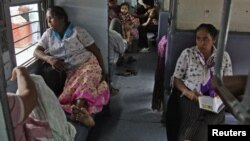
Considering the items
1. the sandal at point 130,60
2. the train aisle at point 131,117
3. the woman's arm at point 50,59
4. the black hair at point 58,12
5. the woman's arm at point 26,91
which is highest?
the black hair at point 58,12

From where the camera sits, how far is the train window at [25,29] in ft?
7.15

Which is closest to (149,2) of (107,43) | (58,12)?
(107,43)

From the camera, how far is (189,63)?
87.4 inches

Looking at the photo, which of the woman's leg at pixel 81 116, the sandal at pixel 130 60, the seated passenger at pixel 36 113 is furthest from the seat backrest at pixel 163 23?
the seated passenger at pixel 36 113

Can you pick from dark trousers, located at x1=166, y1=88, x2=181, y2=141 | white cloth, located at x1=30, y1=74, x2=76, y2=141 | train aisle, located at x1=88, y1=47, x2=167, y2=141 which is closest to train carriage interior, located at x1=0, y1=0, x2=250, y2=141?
train aisle, located at x1=88, y1=47, x2=167, y2=141

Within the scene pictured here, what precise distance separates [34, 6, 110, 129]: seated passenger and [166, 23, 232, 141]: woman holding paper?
0.68m

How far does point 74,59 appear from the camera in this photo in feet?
8.57

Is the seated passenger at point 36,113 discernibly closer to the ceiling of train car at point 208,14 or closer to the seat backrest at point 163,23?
the ceiling of train car at point 208,14

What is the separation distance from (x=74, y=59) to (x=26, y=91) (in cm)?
124

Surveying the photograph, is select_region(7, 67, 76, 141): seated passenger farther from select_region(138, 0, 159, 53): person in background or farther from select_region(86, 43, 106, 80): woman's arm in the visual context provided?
select_region(138, 0, 159, 53): person in background

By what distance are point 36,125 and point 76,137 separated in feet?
1.74

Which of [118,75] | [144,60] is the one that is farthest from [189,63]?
[144,60]

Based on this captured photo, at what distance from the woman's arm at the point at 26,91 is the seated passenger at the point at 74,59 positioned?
0.88m

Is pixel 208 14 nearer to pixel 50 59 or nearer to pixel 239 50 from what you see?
pixel 239 50
